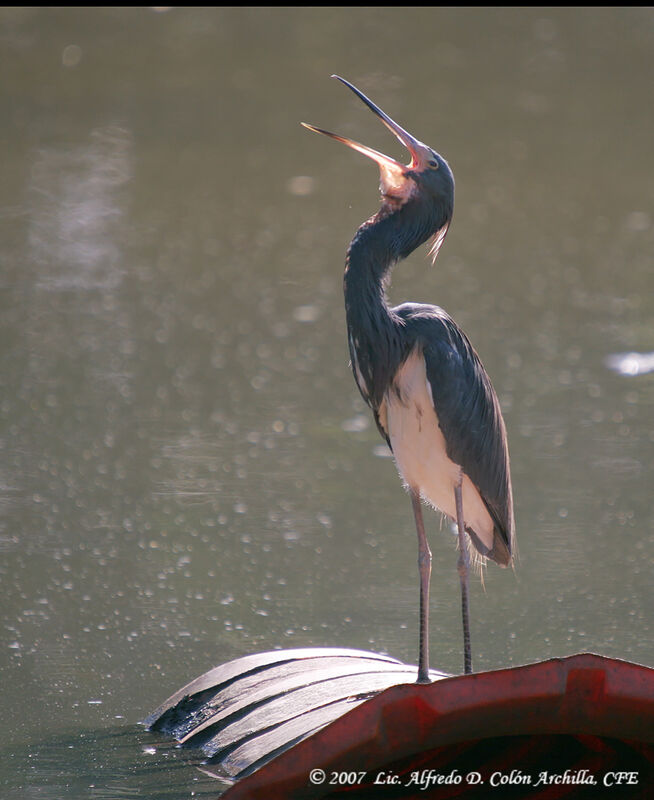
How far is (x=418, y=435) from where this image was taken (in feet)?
11.3

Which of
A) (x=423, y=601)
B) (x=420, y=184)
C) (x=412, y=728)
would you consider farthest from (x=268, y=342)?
(x=412, y=728)

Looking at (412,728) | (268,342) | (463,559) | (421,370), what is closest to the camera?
(412,728)

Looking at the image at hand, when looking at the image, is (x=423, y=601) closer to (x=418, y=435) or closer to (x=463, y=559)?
(x=463, y=559)

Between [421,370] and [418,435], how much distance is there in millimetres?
176

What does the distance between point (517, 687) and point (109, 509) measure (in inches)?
110

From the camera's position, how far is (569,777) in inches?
120

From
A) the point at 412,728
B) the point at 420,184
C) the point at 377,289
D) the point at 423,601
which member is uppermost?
the point at 420,184

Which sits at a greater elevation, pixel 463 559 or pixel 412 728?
pixel 412 728

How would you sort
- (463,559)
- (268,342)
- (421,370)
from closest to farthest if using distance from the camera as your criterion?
1. (421,370)
2. (463,559)
3. (268,342)

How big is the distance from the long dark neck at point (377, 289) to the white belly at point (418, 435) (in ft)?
0.14

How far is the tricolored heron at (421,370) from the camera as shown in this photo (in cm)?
338

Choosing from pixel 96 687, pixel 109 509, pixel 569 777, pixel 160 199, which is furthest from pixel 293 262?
pixel 569 777

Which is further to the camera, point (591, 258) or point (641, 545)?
point (591, 258)

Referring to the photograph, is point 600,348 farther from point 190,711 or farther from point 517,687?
point 517,687
